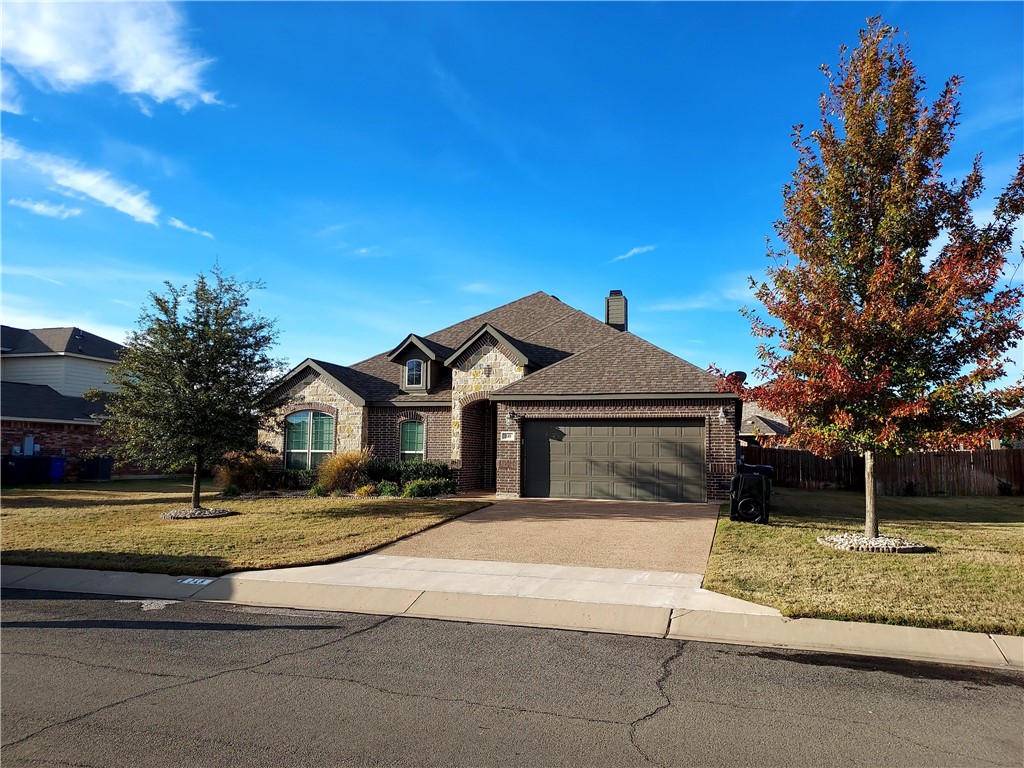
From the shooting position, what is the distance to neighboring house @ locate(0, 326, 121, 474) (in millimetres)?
27156

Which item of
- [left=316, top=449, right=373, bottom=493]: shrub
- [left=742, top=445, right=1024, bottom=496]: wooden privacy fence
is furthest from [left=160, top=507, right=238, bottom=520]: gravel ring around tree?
[left=742, top=445, right=1024, bottom=496]: wooden privacy fence

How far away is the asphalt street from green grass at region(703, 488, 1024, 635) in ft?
4.16

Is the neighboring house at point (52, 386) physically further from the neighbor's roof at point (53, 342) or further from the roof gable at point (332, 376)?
the roof gable at point (332, 376)

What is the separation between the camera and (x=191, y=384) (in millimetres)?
16094

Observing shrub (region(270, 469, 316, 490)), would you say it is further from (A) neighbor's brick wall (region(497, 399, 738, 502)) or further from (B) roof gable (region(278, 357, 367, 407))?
(A) neighbor's brick wall (region(497, 399, 738, 502))

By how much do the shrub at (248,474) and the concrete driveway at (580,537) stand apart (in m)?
9.30

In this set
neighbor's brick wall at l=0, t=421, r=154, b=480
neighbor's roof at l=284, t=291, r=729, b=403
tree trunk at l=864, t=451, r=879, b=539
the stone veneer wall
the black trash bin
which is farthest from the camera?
neighbor's brick wall at l=0, t=421, r=154, b=480

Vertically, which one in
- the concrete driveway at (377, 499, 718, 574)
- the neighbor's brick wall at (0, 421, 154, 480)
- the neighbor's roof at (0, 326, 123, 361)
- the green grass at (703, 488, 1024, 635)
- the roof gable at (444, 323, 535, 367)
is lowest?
the concrete driveway at (377, 499, 718, 574)

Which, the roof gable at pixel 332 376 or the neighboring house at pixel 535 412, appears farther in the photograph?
the roof gable at pixel 332 376

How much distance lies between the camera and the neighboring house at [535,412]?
17766 millimetres

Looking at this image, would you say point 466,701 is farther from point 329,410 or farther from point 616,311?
point 616,311

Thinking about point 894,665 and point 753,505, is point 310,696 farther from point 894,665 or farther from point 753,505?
point 753,505

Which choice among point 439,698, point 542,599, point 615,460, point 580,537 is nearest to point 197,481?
point 580,537

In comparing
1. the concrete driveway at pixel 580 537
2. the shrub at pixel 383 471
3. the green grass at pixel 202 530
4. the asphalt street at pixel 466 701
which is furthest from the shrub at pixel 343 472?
the asphalt street at pixel 466 701
